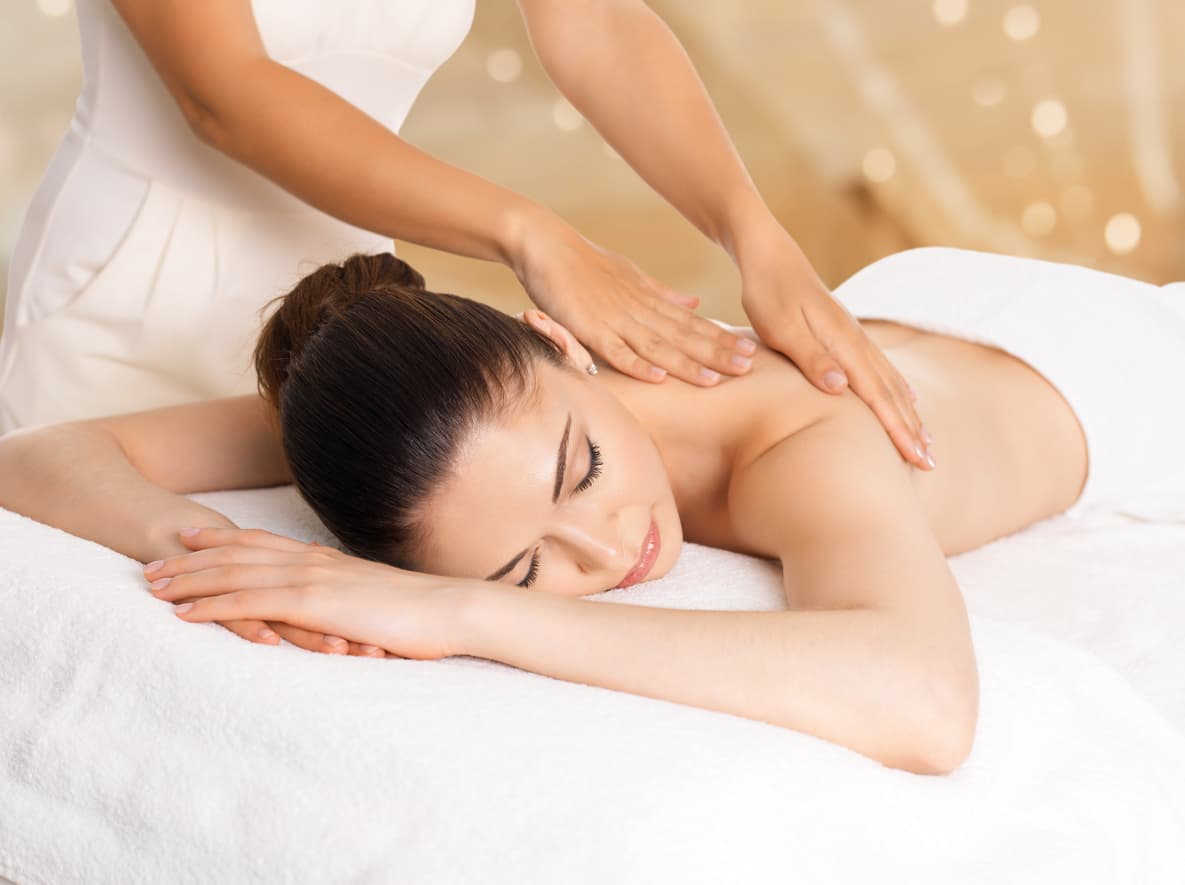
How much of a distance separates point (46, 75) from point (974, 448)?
8.92 ft

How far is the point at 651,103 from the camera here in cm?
171

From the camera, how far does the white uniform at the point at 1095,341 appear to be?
1749 millimetres

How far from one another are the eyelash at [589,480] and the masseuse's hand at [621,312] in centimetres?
20

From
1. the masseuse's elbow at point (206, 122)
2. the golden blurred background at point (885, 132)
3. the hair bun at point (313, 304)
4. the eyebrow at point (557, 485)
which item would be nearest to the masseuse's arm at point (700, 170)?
the hair bun at point (313, 304)

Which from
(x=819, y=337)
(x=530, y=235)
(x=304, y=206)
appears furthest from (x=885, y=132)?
(x=530, y=235)

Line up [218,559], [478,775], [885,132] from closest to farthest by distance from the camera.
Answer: [478,775] → [218,559] → [885,132]

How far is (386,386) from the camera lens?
1.15 meters

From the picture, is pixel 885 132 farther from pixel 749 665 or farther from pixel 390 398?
pixel 749 665

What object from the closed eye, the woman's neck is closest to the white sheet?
the closed eye

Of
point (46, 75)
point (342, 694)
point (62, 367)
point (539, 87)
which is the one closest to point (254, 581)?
point (342, 694)

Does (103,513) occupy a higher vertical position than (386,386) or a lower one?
lower

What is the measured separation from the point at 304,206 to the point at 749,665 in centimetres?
111

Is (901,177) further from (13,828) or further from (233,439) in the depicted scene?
(13,828)

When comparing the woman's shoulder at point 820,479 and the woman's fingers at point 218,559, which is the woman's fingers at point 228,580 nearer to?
the woman's fingers at point 218,559
